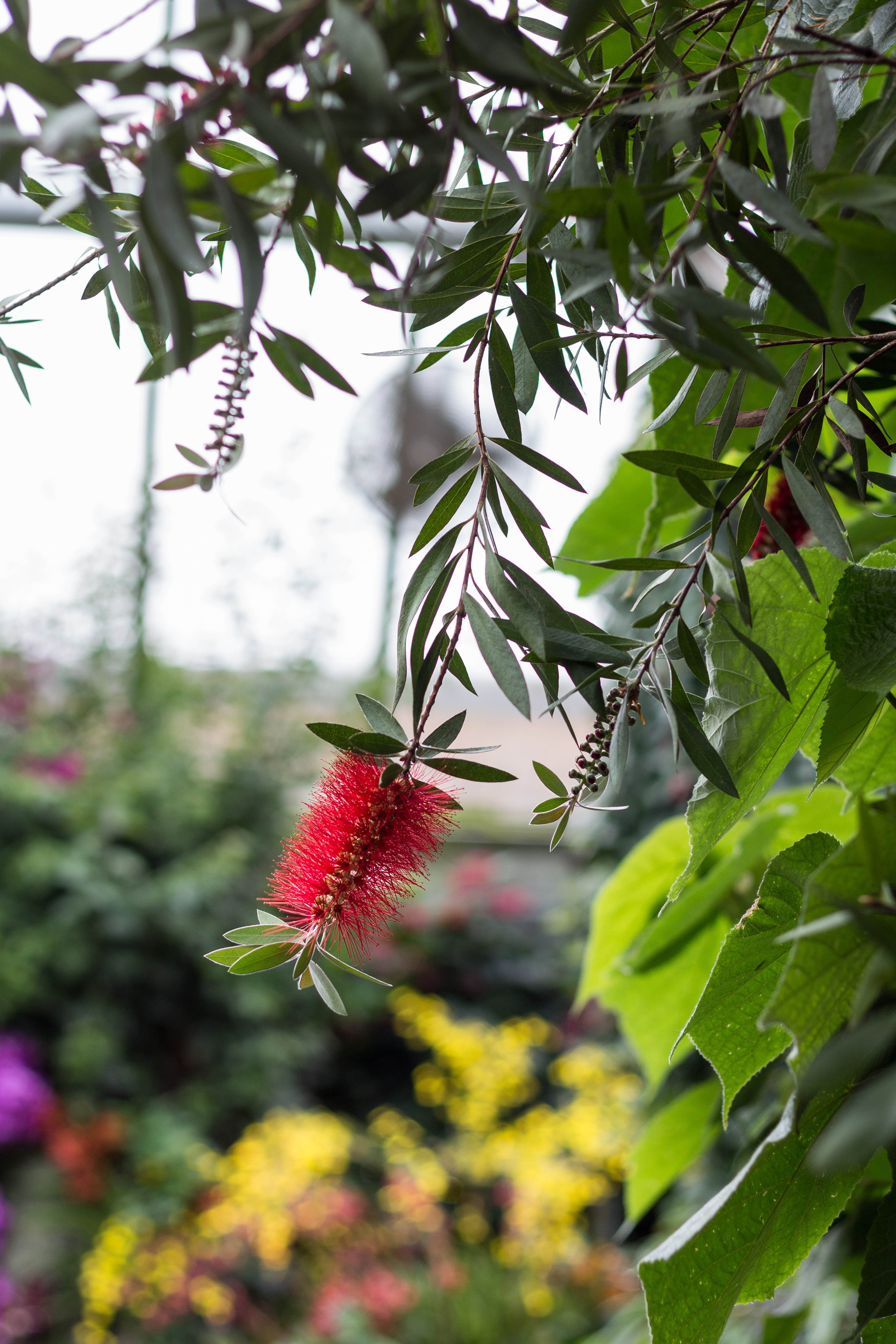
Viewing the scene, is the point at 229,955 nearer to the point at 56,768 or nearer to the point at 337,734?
the point at 337,734

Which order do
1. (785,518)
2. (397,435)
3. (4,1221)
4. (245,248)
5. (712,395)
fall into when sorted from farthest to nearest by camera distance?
(397,435)
(4,1221)
(785,518)
(712,395)
(245,248)

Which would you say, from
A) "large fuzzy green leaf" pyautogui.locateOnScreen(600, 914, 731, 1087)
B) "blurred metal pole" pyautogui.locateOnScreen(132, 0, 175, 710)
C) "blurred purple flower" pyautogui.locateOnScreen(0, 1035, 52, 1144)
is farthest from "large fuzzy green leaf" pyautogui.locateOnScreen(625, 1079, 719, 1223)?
"blurred metal pole" pyautogui.locateOnScreen(132, 0, 175, 710)

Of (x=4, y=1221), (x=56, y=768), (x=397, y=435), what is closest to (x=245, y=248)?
(x=397, y=435)

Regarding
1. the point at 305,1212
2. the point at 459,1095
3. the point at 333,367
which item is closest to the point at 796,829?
the point at 333,367

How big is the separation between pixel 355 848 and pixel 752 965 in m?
0.10

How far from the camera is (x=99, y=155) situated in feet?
0.53

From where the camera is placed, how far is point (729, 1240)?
22 cm

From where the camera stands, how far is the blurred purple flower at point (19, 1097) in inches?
75.9

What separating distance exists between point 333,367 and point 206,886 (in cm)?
212

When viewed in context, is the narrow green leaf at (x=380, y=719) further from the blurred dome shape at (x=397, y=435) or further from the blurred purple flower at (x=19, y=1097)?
the blurred purple flower at (x=19, y=1097)

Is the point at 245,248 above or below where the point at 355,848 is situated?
above

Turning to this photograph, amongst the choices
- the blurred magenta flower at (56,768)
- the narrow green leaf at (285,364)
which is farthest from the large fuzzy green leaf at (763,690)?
the blurred magenta flower at (56,768)

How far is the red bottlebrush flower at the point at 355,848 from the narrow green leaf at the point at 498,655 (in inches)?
1.4

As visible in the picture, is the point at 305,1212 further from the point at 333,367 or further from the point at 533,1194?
the point at 333,367
